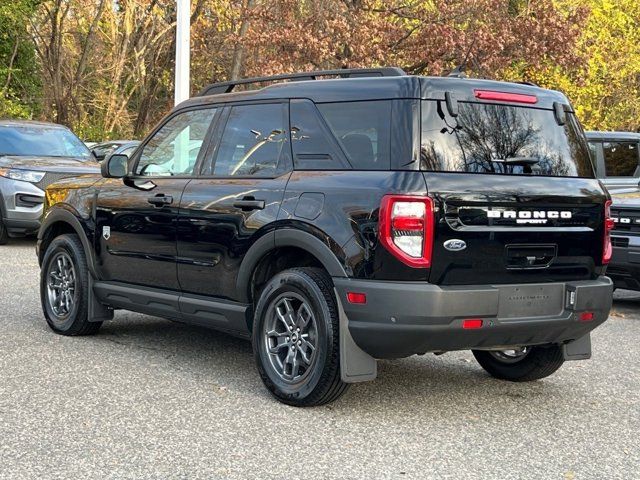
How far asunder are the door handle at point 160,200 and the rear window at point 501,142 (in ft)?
6.77

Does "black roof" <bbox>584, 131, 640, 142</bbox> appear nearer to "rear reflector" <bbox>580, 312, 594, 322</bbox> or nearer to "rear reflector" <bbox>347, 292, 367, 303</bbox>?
"rear reflector" <bbox>580, 312, 594, 322</bbox>

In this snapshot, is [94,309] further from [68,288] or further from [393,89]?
[393,89]

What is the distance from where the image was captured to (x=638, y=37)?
1352 inches

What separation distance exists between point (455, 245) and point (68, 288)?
372 centimetres

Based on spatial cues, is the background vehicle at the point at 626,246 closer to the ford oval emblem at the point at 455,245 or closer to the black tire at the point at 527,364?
the black tire at the point at 527,364

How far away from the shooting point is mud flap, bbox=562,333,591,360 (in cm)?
582

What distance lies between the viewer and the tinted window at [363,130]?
201 inches

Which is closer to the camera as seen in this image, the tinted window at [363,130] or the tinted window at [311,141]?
the tinted window at [363,130]

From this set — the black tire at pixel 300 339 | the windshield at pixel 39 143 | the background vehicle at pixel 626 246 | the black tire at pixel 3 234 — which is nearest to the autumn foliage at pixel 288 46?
the windshield at pixel 39 143

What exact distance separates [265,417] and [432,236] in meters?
1.39

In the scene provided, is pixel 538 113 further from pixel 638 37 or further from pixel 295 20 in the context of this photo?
pixel 638 37

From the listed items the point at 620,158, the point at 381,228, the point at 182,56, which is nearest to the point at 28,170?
the point at 182,56

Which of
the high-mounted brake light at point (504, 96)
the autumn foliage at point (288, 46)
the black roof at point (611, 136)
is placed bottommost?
the black roof at point (611, 136)

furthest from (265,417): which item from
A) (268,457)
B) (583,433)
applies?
(583,433)
